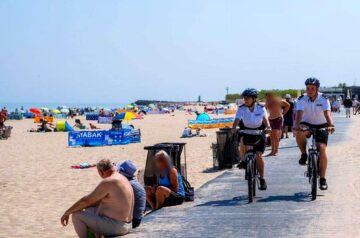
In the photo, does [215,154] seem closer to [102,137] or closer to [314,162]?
[314,162]

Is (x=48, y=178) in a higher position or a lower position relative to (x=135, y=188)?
lower

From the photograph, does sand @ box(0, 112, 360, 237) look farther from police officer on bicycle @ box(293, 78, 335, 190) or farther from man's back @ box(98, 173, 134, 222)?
man's back @ box(98, 173, 134, 222)

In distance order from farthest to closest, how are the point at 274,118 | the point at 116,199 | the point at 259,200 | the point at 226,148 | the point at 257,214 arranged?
1. the point at 274,118
2. the point at 226,148
3. the point at 259,200
4. the point at 257,214
5. the point at 116,199

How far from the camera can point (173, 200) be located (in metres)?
9.23

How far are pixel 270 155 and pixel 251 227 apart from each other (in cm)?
869

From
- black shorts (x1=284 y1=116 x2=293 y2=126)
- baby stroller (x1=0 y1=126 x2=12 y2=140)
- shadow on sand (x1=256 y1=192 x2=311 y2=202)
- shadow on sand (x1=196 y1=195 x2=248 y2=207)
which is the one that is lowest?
baby stroller (x1=0 y1=126 x2=12 y2=140)

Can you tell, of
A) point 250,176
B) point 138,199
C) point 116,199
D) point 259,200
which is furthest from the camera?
point 259,200

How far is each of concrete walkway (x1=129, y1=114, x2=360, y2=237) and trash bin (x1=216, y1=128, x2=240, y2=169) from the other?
387 cm

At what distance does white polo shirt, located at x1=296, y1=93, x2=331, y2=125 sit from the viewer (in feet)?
29.7

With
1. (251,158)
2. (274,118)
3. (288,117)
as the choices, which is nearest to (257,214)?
(251,158)

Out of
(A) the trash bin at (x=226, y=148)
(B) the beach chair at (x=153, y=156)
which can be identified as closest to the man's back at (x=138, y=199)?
(B) the beach chair at (x=153, y=156)

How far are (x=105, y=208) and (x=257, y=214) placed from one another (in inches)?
74.9

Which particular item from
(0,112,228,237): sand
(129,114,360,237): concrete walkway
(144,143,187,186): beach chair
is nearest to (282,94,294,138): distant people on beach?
(0,112,228,237): sand

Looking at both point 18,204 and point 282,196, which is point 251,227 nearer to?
point 282,196
